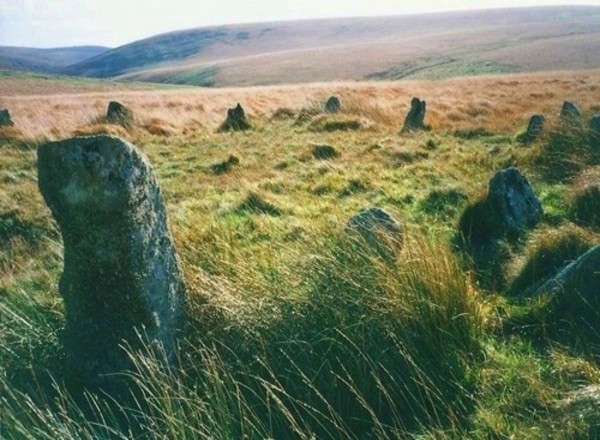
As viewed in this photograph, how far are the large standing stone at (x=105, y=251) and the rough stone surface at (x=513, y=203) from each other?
470 centimetres

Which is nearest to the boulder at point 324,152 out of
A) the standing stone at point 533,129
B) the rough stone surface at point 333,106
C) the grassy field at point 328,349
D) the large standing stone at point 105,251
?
the standing stone at point 533,129

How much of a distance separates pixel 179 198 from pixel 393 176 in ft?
13.6

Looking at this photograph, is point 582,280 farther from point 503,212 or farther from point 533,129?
point 533,129

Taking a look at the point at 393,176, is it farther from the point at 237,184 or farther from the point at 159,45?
the point at 159,45

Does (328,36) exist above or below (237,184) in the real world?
above

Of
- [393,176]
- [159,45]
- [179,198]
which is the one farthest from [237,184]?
[159,45]

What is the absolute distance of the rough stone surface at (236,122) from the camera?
2108cm

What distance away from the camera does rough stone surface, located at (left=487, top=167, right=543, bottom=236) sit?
756 centimetres

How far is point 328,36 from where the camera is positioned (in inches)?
6806

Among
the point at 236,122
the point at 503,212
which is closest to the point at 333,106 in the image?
the point at 236,122

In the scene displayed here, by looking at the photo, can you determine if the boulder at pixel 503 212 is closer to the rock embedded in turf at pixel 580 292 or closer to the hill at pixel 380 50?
the rock embedded in turf at pixel 580 292

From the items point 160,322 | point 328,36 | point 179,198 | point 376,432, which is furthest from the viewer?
point 328,36

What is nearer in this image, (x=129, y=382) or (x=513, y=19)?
(x=129, y=382)

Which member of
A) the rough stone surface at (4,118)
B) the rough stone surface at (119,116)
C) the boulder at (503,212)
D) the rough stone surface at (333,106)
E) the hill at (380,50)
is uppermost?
the hill at (380,50)
